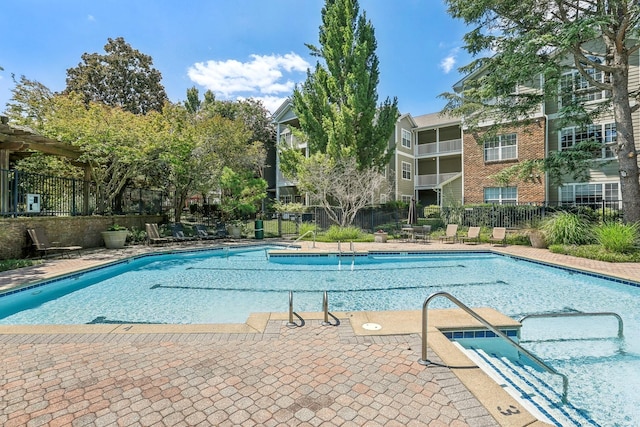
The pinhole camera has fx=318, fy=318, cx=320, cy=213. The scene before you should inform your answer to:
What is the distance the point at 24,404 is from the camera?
2.89 m

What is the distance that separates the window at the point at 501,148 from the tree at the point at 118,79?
2858 cm

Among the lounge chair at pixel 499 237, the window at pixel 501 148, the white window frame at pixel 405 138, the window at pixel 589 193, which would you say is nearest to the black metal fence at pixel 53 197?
the lounge chair at pixel 499 237

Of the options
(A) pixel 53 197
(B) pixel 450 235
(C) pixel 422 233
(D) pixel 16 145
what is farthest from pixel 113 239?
(B) pixel 450 235

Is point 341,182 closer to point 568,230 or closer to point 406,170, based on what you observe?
point 568,230

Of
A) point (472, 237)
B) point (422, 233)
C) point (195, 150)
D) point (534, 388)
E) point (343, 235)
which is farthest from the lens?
point (195, 150)

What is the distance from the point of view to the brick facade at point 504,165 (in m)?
20.2

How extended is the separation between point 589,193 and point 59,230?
27.3 metres

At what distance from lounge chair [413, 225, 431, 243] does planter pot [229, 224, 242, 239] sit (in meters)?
9.60

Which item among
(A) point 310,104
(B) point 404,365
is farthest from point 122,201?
(B) point 404,365

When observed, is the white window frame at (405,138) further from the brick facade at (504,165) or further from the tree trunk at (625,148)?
the tree trunk at (625,148)

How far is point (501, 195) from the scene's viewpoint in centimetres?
2170

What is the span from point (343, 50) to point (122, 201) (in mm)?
16250

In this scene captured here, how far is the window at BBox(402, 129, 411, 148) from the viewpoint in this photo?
29.5 metres

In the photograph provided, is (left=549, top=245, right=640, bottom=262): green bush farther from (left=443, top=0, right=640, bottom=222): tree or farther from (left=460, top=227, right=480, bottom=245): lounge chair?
(left=460, top=227, right=480, bottom=245): lounge chair
